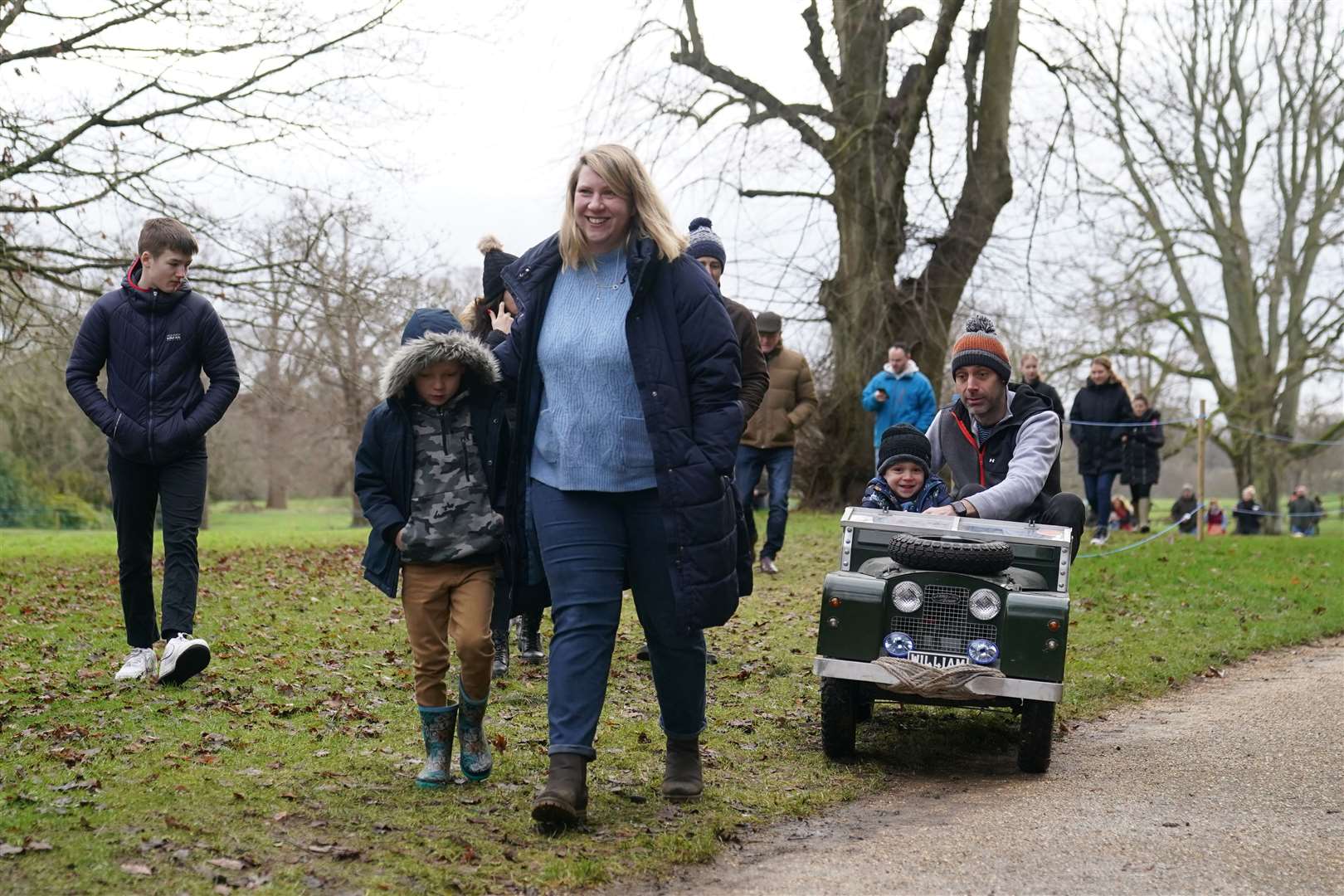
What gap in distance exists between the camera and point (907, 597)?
5.80 metres

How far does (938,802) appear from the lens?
5.44 meters

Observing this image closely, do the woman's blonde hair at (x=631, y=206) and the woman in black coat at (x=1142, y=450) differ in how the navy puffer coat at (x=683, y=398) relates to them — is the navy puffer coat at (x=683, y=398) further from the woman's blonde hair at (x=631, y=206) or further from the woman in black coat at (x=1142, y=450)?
the woman in black coat at (x=1142, y=450)

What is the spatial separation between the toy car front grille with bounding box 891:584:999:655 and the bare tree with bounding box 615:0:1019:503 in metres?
15.5

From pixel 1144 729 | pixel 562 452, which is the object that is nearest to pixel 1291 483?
pixel 1144 729

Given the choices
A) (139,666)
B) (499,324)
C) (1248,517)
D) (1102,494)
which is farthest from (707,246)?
(1248,517)

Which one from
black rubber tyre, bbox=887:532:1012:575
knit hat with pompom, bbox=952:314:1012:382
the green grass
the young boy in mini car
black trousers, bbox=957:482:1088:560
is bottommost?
the green grass

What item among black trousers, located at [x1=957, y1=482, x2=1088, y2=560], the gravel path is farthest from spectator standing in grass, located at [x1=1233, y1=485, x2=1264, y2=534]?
black trousers, located at [x1=957, y1=482, x2=1088, y2=560]

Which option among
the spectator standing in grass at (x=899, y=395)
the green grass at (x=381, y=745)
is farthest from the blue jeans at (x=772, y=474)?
the spectator standing in grass at (x=899, y=395)

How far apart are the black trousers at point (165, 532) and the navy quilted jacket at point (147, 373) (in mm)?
124

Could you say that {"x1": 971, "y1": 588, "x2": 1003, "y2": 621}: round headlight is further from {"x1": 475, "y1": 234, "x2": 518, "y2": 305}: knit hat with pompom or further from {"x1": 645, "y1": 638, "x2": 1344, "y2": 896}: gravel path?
{"x1": 475, "y1": 234, "x2": 518, "y2": 305}: knit hat with pompom

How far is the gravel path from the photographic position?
4.34m

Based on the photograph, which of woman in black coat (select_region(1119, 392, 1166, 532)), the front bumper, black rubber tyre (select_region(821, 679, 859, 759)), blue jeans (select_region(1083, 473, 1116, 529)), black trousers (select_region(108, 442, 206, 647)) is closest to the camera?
the front bumper

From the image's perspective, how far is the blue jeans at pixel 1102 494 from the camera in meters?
17.0

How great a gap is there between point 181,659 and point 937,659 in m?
3.84
